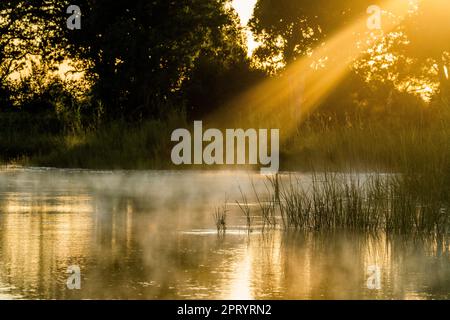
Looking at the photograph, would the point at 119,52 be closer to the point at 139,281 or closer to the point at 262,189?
the point at 262,189

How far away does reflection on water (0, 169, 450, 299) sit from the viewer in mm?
7145
